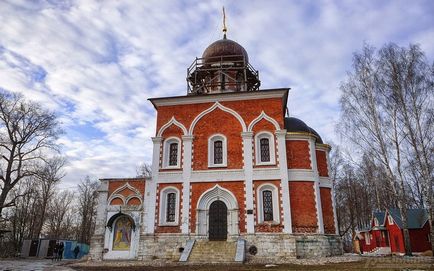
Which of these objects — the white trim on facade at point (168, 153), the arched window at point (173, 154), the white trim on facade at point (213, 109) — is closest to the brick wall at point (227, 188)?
the white trim on facade at point (168, 153)

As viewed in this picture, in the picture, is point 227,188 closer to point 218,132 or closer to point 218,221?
point 218,221

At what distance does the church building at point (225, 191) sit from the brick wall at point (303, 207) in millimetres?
54

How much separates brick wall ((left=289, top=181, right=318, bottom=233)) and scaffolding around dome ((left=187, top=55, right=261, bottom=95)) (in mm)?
8612

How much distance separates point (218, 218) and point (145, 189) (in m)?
4.76

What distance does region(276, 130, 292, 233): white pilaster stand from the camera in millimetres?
18031

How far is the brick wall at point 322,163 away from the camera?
802 inches

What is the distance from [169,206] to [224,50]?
1245 centimetres

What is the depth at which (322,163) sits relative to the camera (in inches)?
810

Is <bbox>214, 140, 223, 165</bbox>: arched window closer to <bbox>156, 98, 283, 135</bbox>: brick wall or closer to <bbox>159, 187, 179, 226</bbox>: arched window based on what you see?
<bbox>156, 98, 283, 135</bbox>: brick wall

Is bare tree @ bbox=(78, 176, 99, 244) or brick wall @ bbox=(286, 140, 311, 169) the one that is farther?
bare tree @ bbox=(78, 176, 99, 244)

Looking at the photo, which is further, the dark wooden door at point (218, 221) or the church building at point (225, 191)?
the dark wooden door at point (218, 221)

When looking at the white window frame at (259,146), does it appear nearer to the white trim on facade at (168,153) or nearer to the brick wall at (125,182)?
the white trim on facade at (168,153)

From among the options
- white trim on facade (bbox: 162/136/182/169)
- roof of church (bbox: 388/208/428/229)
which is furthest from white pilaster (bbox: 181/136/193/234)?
roof of church (bbox: 388/208/428/229)

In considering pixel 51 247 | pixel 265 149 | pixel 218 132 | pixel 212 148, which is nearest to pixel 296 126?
pixel 265 149
